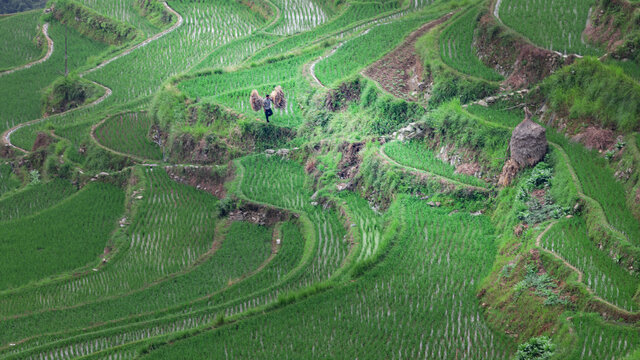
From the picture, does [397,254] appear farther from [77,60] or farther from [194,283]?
[77,60]

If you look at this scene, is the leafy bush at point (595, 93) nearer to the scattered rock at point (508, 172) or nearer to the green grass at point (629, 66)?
the green grass at point (629, 66)

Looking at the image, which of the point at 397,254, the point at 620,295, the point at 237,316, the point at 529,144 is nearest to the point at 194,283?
the point at 237,316

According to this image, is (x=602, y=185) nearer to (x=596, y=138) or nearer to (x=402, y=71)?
(x=596, y=138)

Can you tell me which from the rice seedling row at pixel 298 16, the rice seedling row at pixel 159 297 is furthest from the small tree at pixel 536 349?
the rice seedling row at pixel 298 16

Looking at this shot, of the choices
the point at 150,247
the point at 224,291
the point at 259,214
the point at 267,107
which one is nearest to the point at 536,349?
the point at 224,291

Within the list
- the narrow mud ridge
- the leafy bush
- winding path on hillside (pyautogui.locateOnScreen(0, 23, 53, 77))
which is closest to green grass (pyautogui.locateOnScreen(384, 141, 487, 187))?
the narrow mud ridge

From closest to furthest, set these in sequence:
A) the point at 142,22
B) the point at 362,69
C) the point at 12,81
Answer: the point at 362,69
the point at 12,81
the point at 142,22
